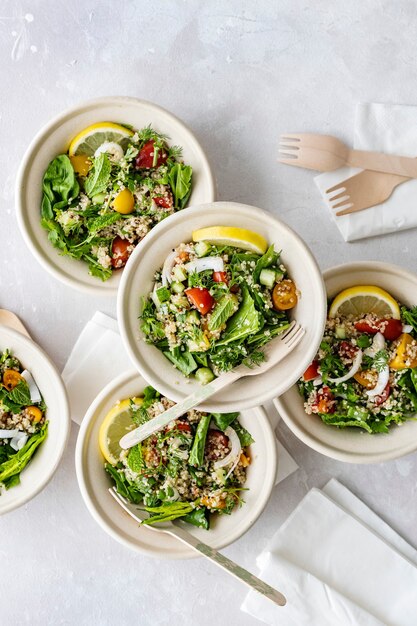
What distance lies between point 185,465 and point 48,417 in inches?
20.0

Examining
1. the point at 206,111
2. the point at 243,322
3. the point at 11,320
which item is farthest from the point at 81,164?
the point at 243,322

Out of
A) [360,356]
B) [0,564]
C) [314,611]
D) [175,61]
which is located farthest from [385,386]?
[0,564]

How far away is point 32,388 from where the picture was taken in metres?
2.57

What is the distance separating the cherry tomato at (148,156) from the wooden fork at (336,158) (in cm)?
45

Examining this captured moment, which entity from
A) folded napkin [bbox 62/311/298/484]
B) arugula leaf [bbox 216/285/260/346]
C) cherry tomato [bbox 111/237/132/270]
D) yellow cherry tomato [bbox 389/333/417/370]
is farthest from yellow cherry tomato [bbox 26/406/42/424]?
yellow cherry tomato [bbox 389/333/417/370]

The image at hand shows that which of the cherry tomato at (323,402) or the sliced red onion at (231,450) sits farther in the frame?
the sliced red onion at (231,450)

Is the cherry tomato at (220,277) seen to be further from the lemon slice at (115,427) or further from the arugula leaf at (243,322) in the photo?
the lemon slice at (115,427)

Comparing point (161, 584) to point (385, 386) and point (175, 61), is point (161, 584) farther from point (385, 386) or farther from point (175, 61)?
point (175, 61)

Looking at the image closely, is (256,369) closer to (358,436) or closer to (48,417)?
(358,436)

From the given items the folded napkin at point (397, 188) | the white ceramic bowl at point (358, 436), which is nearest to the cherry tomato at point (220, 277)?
the white ceramic bowl at point (358, 436)

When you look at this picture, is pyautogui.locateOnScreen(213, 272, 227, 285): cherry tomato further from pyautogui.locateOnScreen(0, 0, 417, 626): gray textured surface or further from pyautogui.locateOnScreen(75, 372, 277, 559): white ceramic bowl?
pyautogui.locateOnScreen(0, 0, 417, 626): gray textured surface

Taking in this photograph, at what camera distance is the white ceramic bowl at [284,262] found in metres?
2.05

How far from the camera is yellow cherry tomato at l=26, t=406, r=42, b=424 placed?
2.57m

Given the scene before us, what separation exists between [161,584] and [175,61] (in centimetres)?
196
